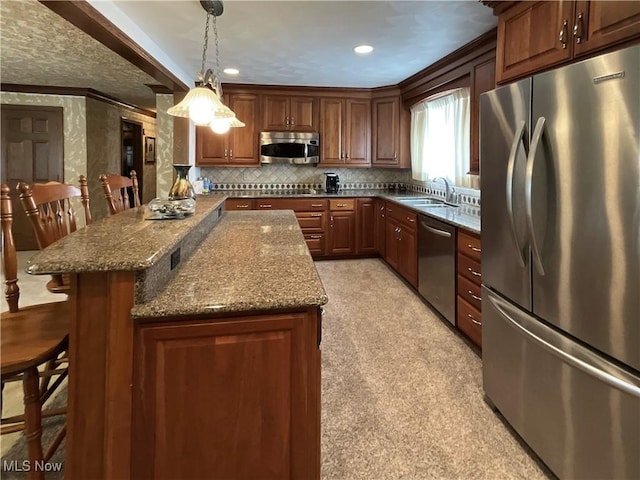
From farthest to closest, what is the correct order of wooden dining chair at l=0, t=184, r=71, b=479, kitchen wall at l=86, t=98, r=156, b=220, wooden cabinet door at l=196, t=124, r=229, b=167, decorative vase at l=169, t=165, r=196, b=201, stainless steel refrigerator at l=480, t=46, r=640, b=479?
1. kitchen wall at l=86, t=98, r=156, b=220
2. wooden cabinet door at l=196, t=124, r=229, b=167
3. decorative vase at l=169, t=165, r=196, b=201
4. wooden dining chair at l=0, t=184, r=71, b=479
5. stainless steel refrigerator at l=480, t=46, r=640, b=479

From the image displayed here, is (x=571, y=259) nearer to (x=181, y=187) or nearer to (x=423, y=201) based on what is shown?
(x=181, y=187)

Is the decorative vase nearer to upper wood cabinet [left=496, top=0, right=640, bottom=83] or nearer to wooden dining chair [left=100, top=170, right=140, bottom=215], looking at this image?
wooden dining chair [left=100, top=170, right=140, bottom=215]

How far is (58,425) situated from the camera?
6.66 feet

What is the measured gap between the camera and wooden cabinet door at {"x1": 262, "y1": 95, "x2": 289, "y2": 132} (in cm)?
540

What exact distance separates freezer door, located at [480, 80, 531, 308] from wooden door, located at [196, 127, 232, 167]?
12.8ft

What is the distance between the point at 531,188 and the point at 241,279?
1.19 meters

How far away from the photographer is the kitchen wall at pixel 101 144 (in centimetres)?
606

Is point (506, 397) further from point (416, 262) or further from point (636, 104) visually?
point (416, 262)

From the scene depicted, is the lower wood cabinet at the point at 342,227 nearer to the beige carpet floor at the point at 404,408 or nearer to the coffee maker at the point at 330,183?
the coffee maker at the point at 330,183

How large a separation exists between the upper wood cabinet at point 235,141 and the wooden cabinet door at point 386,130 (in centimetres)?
160

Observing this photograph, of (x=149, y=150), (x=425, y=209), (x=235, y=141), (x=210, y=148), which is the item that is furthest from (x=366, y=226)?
(x=149, y=150)

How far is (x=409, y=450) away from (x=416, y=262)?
2351mm

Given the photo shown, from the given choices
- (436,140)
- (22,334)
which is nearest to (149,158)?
(436,140)

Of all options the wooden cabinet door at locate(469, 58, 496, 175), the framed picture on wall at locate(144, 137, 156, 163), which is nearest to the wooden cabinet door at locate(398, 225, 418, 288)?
the wooden cabinet door at locate(469, 58, 496, 175)
